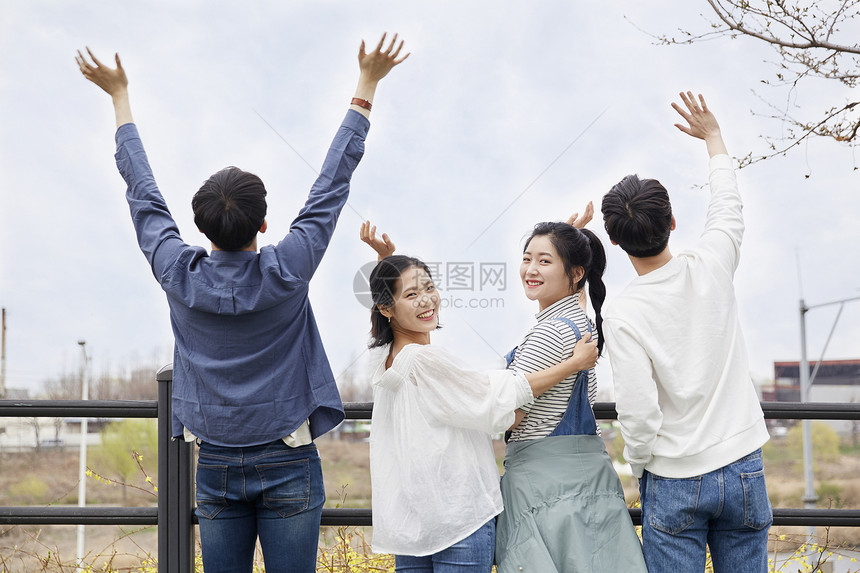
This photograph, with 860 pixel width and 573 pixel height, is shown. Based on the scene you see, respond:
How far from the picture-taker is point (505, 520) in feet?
5.39

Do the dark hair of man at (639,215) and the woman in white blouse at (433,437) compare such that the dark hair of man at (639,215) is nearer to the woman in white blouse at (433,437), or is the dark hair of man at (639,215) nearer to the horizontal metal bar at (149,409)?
the woman in white blouse at (433,437)

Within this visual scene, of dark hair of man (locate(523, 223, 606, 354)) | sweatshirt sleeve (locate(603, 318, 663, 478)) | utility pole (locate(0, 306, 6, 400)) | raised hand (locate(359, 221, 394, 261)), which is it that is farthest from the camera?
utility pole (locate(0, 306, 6, 400))

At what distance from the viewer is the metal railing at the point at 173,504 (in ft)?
6.52

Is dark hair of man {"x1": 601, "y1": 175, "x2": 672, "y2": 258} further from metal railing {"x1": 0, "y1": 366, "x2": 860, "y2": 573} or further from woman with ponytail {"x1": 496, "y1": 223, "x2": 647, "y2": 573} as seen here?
metal railing {"x1": 0, "y1": 366, "x2": 860, "y2": 573}

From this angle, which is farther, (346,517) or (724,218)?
(346,517)

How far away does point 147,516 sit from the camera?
79.8 inches

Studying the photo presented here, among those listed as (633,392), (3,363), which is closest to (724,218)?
(633,392)

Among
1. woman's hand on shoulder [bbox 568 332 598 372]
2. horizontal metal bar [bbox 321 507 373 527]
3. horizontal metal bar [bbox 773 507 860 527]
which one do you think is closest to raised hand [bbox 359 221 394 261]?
woman's hand on shoulder [bbox 568 332 598 372]

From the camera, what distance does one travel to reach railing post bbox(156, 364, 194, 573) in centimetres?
202

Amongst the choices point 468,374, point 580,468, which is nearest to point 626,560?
point 580,468

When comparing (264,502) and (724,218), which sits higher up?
(724,218)

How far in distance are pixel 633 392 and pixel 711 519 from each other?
1.18ft

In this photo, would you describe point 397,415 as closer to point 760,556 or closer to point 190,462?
point 190,462

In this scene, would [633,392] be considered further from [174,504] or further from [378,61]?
[174,504]
